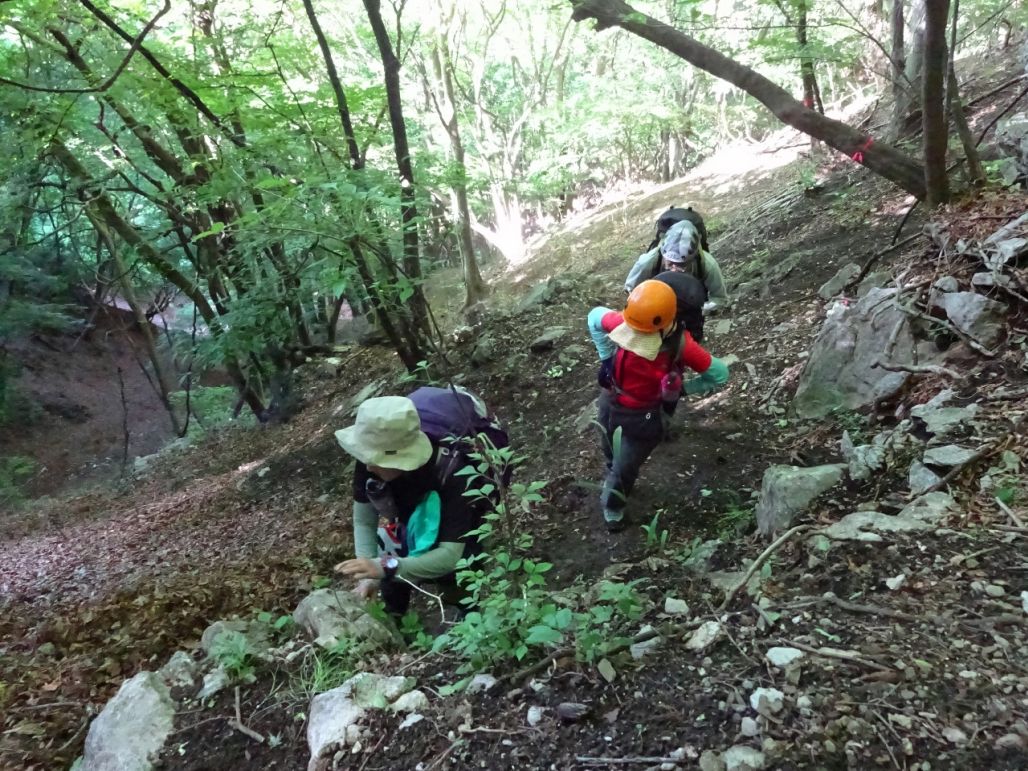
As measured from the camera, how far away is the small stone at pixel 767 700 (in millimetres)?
1936

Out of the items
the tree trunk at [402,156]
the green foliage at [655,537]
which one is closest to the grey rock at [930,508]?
the green foliage at [655,537]

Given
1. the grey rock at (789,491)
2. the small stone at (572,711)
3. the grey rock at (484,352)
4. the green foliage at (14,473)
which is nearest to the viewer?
the small stone at (572,711)

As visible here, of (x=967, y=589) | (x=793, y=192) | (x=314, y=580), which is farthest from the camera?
(x=793, y=192)

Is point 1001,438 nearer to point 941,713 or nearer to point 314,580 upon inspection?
point 941,713

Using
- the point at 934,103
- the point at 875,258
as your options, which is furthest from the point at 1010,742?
the point at 934,103

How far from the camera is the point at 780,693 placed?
77.9 inches

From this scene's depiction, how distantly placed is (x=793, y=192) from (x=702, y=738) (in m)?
9.50

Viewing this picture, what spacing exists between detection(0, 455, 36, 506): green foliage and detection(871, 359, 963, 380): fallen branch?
14357 mm

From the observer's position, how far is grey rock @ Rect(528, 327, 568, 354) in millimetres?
7988

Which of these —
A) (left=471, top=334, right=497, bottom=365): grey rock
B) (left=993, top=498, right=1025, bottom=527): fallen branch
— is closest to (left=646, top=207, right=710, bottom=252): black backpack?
(left=993, top=498, right=1025, bottom=527): fallen branch

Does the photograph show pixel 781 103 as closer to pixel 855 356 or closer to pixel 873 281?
pixel 873 281

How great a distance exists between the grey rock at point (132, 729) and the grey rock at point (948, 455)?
3548mm

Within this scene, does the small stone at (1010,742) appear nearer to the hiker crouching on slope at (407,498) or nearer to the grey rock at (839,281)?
the hiker crouching on slope at (407,498)

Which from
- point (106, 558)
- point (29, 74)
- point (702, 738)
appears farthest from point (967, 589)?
point (29, 74)
